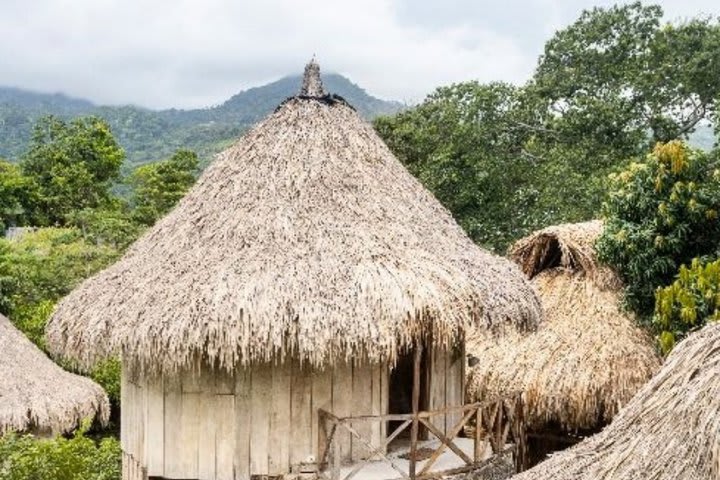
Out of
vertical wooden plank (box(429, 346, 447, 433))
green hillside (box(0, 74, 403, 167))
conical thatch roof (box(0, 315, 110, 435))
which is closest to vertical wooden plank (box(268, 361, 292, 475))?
vertical wooden plank (box(429, 346, 447, 433))

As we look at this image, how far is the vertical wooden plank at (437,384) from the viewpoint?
31.6 ft

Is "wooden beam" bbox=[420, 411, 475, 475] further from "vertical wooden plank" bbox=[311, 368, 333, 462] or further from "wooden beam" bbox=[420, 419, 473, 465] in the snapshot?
"vertical wooden plank" bbox=[311, 368, 333, 462]

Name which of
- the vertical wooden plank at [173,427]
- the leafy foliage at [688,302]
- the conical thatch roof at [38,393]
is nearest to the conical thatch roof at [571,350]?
the leafy foliage at [688,302]

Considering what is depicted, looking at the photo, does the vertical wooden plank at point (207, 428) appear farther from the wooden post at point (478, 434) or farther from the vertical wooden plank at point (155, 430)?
the wooden post at point (478, 434)

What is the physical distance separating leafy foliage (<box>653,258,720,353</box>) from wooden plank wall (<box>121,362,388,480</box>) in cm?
372

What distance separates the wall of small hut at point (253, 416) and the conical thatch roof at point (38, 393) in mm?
5410

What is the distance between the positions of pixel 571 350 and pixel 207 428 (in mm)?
5169

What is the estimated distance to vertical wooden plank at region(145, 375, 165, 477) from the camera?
28.8ft

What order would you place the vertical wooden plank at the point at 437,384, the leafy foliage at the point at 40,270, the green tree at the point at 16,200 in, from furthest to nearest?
the green tree at the point at 16,200 → the leafy foliage at the point at 40,270 → the vertical wooden plank at the point at 437,384

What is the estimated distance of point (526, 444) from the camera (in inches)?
498

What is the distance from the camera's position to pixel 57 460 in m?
9.52

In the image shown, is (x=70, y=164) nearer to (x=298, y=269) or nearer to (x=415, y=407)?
(x=298, y=269)

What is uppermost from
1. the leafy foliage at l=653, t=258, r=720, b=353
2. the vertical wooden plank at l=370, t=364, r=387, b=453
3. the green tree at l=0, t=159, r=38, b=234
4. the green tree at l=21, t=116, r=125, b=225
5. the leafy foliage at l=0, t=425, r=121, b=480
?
the green tree at l=21, t=116, r=125, b=225

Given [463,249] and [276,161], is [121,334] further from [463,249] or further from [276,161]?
[463,249]
